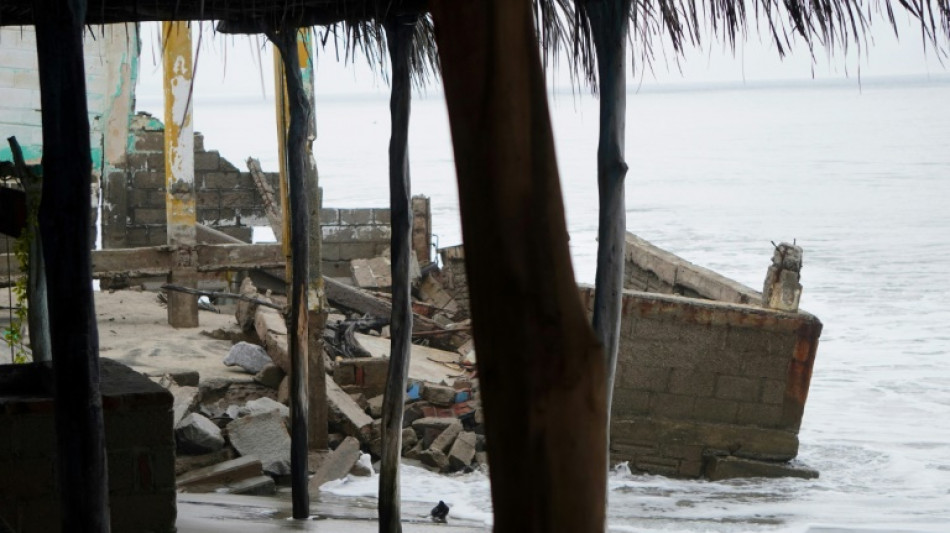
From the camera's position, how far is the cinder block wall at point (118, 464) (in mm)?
4160

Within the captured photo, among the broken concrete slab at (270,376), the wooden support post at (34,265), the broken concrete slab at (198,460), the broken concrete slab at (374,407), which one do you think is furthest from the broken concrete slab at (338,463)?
the wooden support post at (34,265)

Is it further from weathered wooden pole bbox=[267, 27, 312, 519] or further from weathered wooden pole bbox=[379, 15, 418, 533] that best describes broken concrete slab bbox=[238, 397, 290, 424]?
weathered wooden pole bbox=[379, 15, 418, 533]

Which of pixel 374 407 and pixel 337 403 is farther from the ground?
pixel 337 403

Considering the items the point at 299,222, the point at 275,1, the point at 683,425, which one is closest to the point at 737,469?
the point at 683,425

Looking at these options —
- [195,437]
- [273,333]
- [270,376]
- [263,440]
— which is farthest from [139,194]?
[195,437]

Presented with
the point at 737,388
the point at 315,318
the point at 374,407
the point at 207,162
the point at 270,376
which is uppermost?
the point at 207,162

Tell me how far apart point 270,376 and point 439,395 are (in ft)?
5.63

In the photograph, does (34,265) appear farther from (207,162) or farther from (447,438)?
(207,162)

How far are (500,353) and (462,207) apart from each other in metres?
0.23

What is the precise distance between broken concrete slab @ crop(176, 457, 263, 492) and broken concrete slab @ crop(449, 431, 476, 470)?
7.01ft

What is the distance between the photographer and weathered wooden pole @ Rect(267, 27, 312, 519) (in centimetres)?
743

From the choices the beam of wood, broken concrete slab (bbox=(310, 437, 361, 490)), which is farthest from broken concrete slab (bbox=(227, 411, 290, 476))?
the beam of wood

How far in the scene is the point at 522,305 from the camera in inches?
71.3

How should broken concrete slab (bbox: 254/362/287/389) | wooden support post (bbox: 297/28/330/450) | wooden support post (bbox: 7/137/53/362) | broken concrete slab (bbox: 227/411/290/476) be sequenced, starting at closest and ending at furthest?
1. wooden support post (bbox: 7/137/53/362)
2. broken concrete slab (bbox: 227/411/290/476)
3. wooden support post (bbox: 297/28/330/450)
4. broken concrete slab (bbox: 254/362/287/389)
